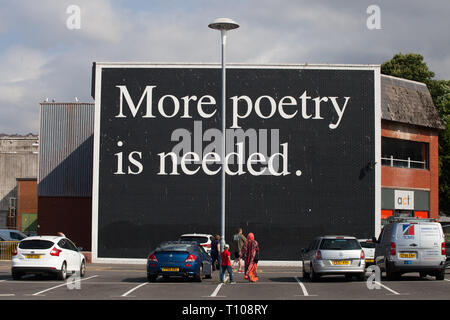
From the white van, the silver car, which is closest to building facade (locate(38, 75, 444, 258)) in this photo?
the white van

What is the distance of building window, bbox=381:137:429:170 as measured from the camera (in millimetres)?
43344

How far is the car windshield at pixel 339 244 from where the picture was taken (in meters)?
24.9

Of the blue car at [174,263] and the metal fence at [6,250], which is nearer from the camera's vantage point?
the blue car at [174,263]

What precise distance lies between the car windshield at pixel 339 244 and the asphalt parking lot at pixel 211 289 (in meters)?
1.16

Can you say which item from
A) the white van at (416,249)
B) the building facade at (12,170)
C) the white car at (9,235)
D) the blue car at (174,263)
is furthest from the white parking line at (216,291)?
the building facade at (12,170)

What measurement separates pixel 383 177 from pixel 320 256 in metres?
18.6

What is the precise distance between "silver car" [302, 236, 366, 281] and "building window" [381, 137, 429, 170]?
18838 millimetres

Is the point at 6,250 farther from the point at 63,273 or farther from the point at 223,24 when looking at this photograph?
the point at 223,24

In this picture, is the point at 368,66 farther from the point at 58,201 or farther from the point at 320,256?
the point at 58,201

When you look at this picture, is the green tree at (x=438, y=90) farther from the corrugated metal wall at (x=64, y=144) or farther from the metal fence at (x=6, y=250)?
the metal fence at (x=6, y=250)

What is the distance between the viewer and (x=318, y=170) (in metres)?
38.4

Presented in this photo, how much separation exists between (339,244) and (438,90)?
37.7 meters

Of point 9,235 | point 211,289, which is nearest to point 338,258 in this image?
point 211,289

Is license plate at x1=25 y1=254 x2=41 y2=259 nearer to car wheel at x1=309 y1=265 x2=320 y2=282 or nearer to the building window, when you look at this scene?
car wheel at x1=309 y1=265 x2=320 y2=282
